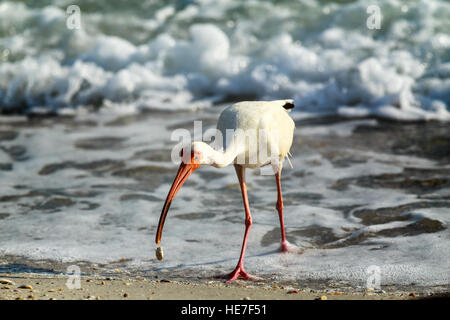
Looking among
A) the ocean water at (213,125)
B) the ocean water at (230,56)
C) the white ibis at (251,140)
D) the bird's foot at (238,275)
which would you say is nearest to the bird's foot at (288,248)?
the white ibis at (251,140)

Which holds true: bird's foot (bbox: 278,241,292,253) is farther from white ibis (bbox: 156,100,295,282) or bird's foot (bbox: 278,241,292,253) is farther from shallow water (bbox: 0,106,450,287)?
shallow water (bbox: 0,106,450,287)

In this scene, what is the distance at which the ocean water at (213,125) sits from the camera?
18.4ft

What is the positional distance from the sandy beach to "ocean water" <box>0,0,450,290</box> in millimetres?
331

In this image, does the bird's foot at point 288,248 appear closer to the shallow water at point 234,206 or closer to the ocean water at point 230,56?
the shallow water at point 234,206

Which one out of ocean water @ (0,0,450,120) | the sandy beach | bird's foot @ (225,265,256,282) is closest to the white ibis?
bird's foot @ (225,265,256,282)

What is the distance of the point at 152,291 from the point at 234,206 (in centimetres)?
257

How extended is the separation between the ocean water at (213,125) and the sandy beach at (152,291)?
13.0 inches

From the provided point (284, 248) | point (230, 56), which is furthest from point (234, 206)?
point (230, 56)

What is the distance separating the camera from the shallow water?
17.5ft

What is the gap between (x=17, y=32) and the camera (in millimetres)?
15750

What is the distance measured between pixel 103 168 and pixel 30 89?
19.3 feet

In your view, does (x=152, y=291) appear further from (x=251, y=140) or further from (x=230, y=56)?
(x=230, y=56)

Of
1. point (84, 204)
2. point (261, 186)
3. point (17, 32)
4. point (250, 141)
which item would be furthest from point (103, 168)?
point (17, 32)

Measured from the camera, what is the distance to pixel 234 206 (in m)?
6.94
